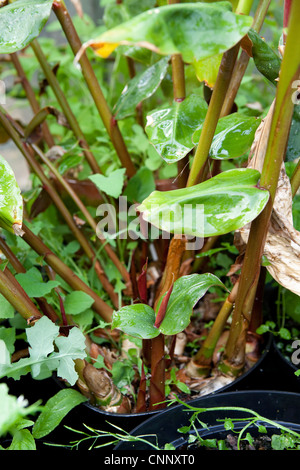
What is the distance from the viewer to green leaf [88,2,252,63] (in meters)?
0.26

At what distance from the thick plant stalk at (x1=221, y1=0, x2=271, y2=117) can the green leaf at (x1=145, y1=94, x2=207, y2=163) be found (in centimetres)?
5

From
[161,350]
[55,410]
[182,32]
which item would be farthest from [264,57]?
[55,410]

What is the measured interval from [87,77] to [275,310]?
0.46 metres

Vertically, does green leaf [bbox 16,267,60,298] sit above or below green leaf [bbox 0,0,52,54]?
below

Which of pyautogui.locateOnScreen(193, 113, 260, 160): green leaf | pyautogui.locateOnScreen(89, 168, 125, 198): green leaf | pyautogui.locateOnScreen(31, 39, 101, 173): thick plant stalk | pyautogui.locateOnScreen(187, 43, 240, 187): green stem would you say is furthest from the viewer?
pyautogui.locateOnScreen(31, 39, 101, 173): thick plant stalk

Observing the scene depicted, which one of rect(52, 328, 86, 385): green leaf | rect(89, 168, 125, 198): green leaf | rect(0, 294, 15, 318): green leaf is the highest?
rect(89, 168, 125, 198): green leaf

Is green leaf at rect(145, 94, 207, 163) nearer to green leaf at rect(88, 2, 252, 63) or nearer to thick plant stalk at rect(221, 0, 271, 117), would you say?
thick plant stalk at rect(221, 0, 271, 117)

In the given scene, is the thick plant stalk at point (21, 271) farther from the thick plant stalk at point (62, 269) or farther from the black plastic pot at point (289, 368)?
the black plastic pot at point (289, 368)

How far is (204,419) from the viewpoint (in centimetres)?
50

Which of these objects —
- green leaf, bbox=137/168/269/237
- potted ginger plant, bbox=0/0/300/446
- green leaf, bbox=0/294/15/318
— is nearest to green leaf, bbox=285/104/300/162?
potted ginger plant, bbox=0/0/300/446
